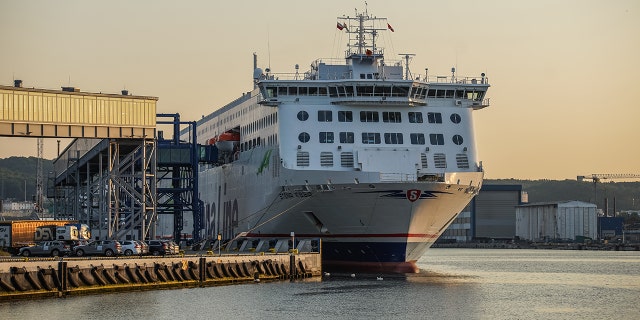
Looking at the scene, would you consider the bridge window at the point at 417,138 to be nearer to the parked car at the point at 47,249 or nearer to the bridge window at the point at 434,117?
the bridge window at the point at 434,117

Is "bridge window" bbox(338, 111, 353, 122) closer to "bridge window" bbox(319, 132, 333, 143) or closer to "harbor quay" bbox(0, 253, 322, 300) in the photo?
"bridge window" bbox(319, 132, 333, 143)

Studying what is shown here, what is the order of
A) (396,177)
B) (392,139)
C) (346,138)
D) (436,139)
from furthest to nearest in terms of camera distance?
(436,139) < (392,139) < (346,138) < (396,177)

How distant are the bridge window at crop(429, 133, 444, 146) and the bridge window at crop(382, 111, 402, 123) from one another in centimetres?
221

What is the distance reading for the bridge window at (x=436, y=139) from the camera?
2773 inches

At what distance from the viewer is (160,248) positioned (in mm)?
65625

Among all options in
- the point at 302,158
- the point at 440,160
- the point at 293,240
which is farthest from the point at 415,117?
the point at 293,240

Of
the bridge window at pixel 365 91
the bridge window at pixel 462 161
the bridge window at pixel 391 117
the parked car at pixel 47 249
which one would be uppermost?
the bridge window at pixel 365 91

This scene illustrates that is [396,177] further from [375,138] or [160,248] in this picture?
[160,248]

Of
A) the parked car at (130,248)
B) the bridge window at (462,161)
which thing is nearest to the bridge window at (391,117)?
the bridge window at (462,161)

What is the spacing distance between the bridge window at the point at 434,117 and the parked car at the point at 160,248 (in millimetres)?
17996

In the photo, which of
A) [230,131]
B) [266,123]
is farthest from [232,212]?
[266,123]

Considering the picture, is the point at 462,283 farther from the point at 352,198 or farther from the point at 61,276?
the point at 61,276

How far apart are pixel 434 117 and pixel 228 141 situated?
19.4 metres

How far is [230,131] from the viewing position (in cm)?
8588
